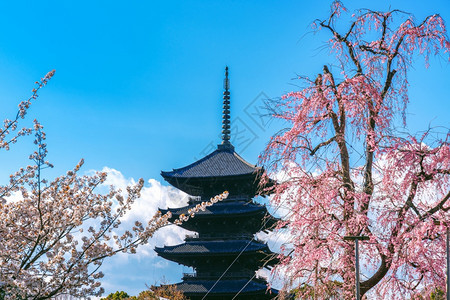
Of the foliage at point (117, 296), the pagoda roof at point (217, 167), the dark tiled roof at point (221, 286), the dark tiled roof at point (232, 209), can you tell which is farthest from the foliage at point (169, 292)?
the foliage at point (117, 296)

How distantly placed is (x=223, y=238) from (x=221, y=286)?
2.54 m

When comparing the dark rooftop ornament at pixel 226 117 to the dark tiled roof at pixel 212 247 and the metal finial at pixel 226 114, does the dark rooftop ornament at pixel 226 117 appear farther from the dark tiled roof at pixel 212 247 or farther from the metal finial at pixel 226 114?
the dark tiled roof at pixel 212 247

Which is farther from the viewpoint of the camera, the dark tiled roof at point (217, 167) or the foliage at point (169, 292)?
the dark tiled roof at point (217, 167)

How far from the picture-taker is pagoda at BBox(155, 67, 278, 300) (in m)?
26.5

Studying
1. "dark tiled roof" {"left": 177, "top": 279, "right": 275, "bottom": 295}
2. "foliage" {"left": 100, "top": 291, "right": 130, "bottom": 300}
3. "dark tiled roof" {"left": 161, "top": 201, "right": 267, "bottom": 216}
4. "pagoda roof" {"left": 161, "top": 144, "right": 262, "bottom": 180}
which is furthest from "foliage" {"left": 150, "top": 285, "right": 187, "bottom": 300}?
"foliage" {"left": 100, "top": 291, "right": 130, "bottom": 300}

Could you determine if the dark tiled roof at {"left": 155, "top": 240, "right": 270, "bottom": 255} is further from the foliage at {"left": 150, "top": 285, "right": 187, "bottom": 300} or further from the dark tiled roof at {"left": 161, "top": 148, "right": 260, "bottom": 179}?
the dark tiled roof at {"left": 161, "top": 148, "right": 260, "bottom": 179}

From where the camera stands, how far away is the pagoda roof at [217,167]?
1136 inches

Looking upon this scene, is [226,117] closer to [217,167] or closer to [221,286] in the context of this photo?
[217,167]

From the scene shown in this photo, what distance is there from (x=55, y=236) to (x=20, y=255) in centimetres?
58

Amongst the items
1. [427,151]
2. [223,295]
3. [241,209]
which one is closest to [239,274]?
[223,295]

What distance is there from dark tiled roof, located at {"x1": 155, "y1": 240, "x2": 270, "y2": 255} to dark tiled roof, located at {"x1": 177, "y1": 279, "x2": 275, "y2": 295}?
1581 millimetres

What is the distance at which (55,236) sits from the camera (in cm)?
769

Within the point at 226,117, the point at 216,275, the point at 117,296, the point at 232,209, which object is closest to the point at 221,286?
the point at 216,275

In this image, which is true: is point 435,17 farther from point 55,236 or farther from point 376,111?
point 55,236
